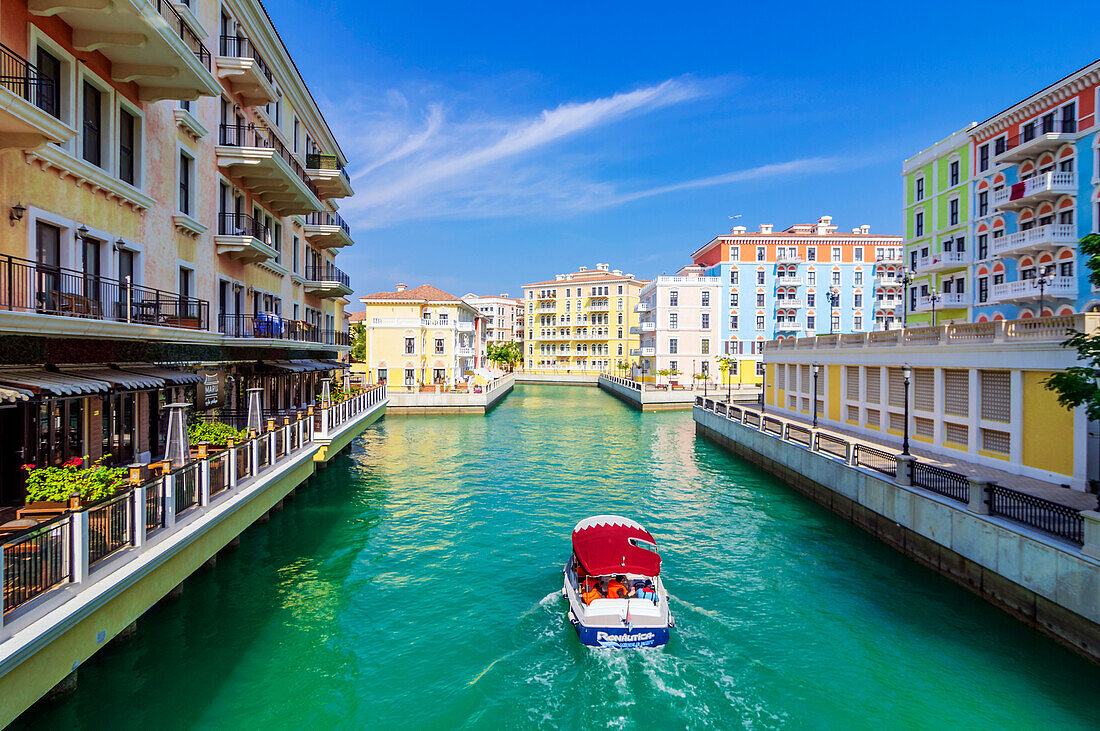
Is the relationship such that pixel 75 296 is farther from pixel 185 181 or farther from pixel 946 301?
pixel 946 301

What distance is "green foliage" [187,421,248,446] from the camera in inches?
604

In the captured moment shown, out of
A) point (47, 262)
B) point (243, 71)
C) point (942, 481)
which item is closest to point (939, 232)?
point (942, 481)

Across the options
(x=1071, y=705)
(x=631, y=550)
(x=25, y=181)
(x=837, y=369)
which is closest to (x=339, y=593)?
(x=631, y=550)

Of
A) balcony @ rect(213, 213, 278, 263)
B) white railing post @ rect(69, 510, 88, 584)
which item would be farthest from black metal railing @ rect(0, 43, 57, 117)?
balcony @ rect(213, 213, 278, 263)

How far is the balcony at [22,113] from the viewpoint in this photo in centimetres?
866

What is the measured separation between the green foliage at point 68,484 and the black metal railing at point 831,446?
20.2 meters

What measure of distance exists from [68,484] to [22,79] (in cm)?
647

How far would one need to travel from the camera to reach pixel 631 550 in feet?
40.6

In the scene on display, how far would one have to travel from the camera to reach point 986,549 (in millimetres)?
13164

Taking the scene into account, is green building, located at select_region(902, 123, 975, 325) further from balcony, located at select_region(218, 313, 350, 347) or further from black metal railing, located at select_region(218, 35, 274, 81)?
black metal railing, located at select_region(218, 35, 274, 81)

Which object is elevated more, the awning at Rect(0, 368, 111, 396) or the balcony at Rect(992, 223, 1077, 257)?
the balcony at Rect(992, 223, 1077, 257)

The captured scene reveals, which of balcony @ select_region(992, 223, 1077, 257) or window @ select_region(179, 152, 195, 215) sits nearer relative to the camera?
window @ select_region(179, 152, 195, 215)

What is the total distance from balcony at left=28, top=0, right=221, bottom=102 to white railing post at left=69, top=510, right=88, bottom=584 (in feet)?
30.8

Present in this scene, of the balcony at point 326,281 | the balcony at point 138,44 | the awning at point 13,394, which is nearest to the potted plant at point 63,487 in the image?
the awning at point 13,394
